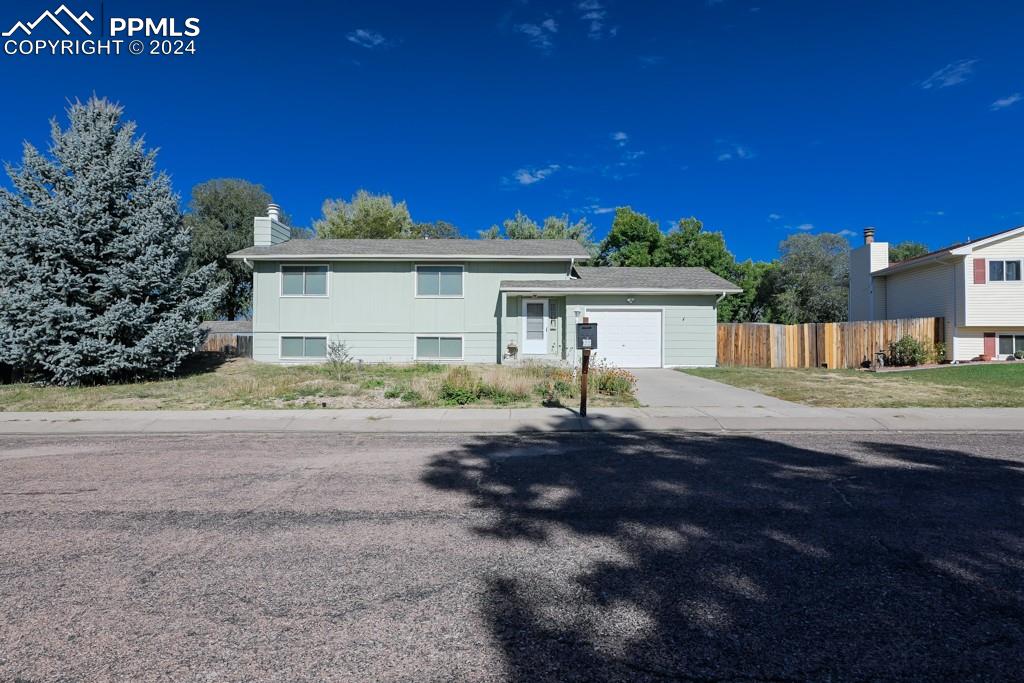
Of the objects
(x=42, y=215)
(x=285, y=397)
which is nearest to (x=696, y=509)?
(x=285, y=397)

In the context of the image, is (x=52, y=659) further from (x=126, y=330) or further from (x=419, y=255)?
(x=419, y=255)

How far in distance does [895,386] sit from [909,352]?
808 cm

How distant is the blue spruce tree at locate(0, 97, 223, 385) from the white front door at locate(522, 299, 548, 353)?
1044cm

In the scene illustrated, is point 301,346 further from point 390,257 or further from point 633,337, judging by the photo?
point 633,337

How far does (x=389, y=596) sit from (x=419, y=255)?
1810 cm

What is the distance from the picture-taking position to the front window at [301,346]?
69.2ft

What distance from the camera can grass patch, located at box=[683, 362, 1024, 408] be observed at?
11.8 meters

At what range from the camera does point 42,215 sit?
15.2 meters

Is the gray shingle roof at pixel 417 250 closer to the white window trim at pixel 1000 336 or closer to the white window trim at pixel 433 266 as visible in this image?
the white window trim at pixel 433 266

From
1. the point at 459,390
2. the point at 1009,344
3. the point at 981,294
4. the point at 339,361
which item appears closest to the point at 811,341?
the point at 981,294

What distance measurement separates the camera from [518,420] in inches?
396

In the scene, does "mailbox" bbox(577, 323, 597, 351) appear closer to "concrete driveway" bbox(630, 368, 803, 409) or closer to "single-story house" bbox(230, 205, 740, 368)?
"concrete driveway" bbox(630, 368, 803, 409)

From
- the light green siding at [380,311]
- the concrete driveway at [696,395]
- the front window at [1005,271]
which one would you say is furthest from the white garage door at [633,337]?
the front window at [1005,271]

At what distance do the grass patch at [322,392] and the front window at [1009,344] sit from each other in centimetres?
1835
